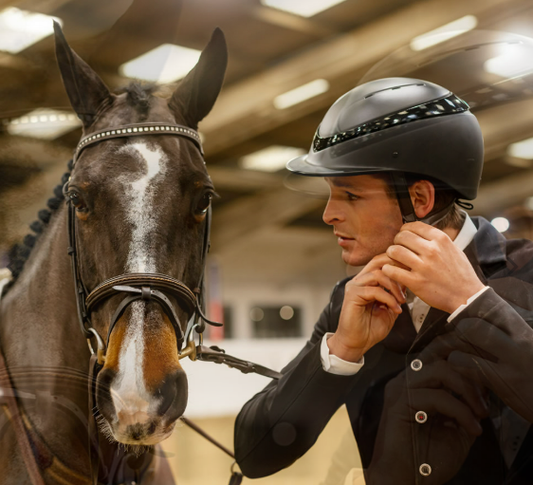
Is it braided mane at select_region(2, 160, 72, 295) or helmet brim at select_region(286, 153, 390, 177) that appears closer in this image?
helmet brim at select_region(286, 153, 390, 177)

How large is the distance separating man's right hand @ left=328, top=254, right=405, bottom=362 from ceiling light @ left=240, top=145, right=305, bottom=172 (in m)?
0.32

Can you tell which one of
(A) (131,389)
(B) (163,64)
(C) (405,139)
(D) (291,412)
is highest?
(B) (163,64)

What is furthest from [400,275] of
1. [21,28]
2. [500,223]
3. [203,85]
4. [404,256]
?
[21,28]

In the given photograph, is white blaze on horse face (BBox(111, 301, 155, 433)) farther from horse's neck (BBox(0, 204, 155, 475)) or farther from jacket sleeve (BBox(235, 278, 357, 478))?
jacket sleeve (BBox(235, 278, 357, 478))

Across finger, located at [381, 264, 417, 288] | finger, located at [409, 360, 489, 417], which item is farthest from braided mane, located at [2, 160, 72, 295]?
finger, located at [409, 360, 489, 417]

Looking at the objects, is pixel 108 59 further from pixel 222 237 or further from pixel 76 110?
pixel 222 237

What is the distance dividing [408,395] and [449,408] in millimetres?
78

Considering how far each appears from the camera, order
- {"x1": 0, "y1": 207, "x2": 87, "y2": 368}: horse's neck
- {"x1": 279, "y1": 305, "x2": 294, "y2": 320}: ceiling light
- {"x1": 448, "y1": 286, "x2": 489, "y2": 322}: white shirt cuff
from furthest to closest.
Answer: {"x1": 279, "y1": 305, "x2": 294, "y2": 320}: ceiling light, {"x1": 0, "y1": 207, "x2": 87, "y2": 368}: horse's neck, {"x1": 448, "y1": 286, "x2": 489, "y2": 322}: white shirt cuff

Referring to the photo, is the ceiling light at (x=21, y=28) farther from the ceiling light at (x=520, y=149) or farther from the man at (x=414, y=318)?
the ceiling light at (x=520, y=149)

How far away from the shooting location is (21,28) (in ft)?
3.40

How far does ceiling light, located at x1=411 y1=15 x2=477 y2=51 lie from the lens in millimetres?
1094

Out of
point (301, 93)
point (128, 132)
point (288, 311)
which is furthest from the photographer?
point (288, 311)

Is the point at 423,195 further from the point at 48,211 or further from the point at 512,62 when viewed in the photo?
the point at 48,211

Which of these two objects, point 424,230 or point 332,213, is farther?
point 332,213
